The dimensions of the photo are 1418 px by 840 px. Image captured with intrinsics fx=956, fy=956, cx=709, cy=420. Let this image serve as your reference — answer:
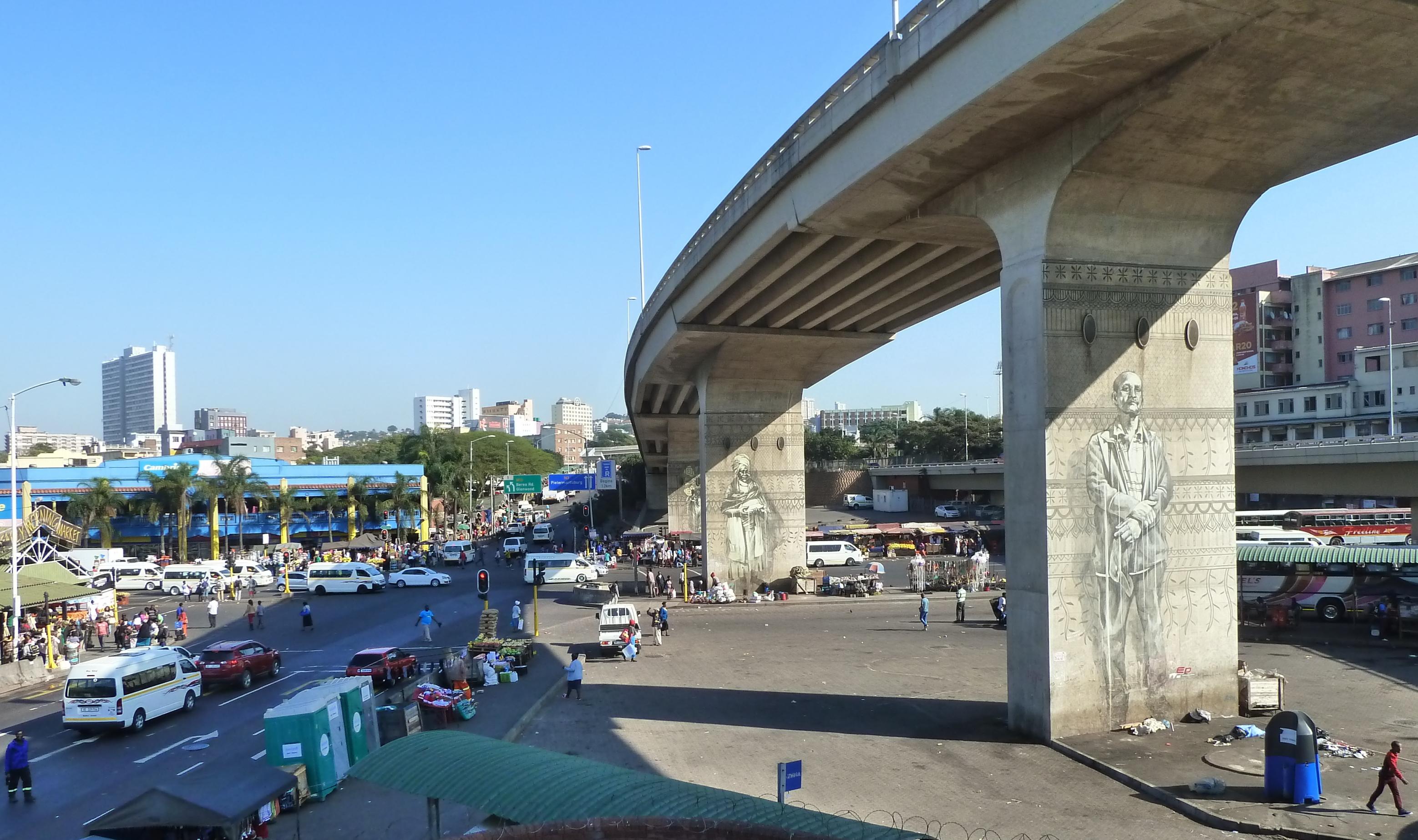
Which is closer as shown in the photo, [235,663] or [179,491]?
[235,663]

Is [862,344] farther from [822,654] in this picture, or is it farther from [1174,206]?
[1174,206]

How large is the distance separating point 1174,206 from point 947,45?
537 cm

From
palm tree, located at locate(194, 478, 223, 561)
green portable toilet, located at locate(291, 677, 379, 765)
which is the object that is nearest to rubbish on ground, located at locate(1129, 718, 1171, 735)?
green portable toilet, located at locate(291, 677, 379, 765)

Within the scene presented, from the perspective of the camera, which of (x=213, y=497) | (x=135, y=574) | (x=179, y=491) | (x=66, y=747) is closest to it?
(x=66, y=747)

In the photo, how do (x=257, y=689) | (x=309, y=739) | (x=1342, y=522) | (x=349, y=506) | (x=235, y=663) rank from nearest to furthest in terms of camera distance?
(x=309, y=739), (x=235, y=663), (x=257, y=689), (x=1342, y=522), (x=349, y=506)

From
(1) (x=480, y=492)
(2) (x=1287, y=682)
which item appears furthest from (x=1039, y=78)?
(1) (x=480, y=492)

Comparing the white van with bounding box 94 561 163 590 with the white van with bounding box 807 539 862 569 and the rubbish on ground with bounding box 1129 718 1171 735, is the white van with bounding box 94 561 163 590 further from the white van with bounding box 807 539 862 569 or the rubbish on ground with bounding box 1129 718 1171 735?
the rubbish on ground with bounding box 1129 718 1171 735

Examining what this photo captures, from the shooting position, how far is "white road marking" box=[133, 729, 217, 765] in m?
17.6

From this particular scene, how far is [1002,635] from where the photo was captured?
2862cm

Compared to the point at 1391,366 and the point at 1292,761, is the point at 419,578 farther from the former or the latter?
the point at 1391,366

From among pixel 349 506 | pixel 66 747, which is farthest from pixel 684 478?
pixel 66 747

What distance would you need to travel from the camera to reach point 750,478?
4097 centimetres

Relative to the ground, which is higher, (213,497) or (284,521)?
(213,497)

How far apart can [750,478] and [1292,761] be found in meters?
28.7
